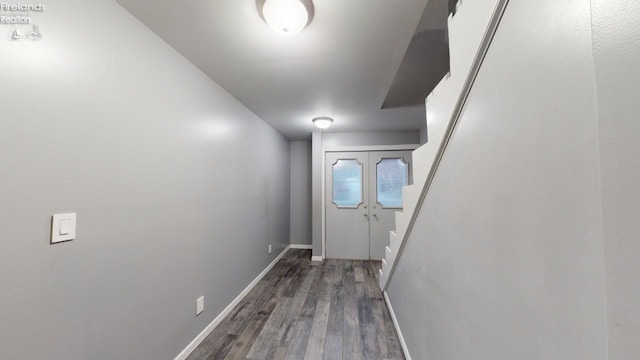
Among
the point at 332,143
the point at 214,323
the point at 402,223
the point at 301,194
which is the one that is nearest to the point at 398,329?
the point at 402,223

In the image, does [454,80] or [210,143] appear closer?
[454,80]

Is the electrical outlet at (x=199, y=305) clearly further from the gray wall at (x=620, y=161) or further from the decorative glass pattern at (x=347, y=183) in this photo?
the decorative glass pattern at (x=347, y=183)

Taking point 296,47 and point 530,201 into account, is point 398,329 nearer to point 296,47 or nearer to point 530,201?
point 530,201

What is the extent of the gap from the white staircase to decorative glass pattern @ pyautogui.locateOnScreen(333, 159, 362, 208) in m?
2.56

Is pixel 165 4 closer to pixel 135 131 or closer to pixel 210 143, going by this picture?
pixel 135 131

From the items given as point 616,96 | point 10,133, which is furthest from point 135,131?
point 616,96

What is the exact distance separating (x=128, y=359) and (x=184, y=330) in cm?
46

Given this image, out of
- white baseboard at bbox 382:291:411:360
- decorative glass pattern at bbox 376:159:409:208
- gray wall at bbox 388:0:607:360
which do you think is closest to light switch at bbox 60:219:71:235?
gray wall at bbox 388:0:607:360

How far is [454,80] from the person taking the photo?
105cm

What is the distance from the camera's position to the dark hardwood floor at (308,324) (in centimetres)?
185

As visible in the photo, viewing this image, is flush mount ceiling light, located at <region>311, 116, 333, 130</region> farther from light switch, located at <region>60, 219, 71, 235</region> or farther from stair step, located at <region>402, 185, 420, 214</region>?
light switch, located at <region>60, 219, 71, 235</region>

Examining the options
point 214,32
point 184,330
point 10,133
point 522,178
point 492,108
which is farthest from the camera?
point 184,330

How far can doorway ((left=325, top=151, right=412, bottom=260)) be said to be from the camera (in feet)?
13.7

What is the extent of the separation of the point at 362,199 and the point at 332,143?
1149mm
